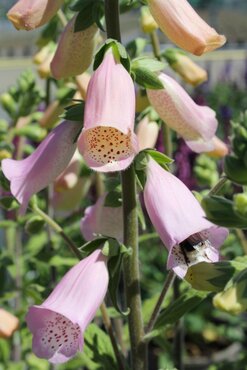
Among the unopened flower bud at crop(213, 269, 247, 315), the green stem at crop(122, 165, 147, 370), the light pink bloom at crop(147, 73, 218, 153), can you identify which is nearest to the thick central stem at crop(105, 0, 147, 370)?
the green stem at crop(122, 165, 147, 370)

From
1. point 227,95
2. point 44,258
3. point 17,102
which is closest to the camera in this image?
point 44,258

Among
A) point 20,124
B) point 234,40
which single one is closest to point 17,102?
point 20,124

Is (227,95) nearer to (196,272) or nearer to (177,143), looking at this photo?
(177,143)

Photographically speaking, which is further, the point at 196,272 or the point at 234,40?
the point at 234,40

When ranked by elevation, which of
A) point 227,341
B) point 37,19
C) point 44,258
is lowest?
point 227,341

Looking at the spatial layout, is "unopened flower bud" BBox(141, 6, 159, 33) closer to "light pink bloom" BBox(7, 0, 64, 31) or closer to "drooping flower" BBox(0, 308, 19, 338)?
"light pink bloom" BBox(7, 0, 64, 31)

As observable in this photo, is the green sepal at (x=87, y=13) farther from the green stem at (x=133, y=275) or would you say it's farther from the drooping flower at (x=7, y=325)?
the drooping flower at (x=7, y=325)

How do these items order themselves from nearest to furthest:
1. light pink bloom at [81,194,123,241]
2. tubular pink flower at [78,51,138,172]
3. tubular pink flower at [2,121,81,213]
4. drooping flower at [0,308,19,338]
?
tubular pink flower at [78,51,138,172]
tubular pink flower at [2,121,81,213]
light pink bloom at [81,194,123,241]
drooping flower at [0,308,19,338]

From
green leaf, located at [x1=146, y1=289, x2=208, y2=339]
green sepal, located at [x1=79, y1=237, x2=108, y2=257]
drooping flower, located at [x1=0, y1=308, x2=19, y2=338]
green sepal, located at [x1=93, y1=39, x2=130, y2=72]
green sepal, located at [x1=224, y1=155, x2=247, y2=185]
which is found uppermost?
green sepal, located at [x1=93, y1=39, x2=130, y2=72]
